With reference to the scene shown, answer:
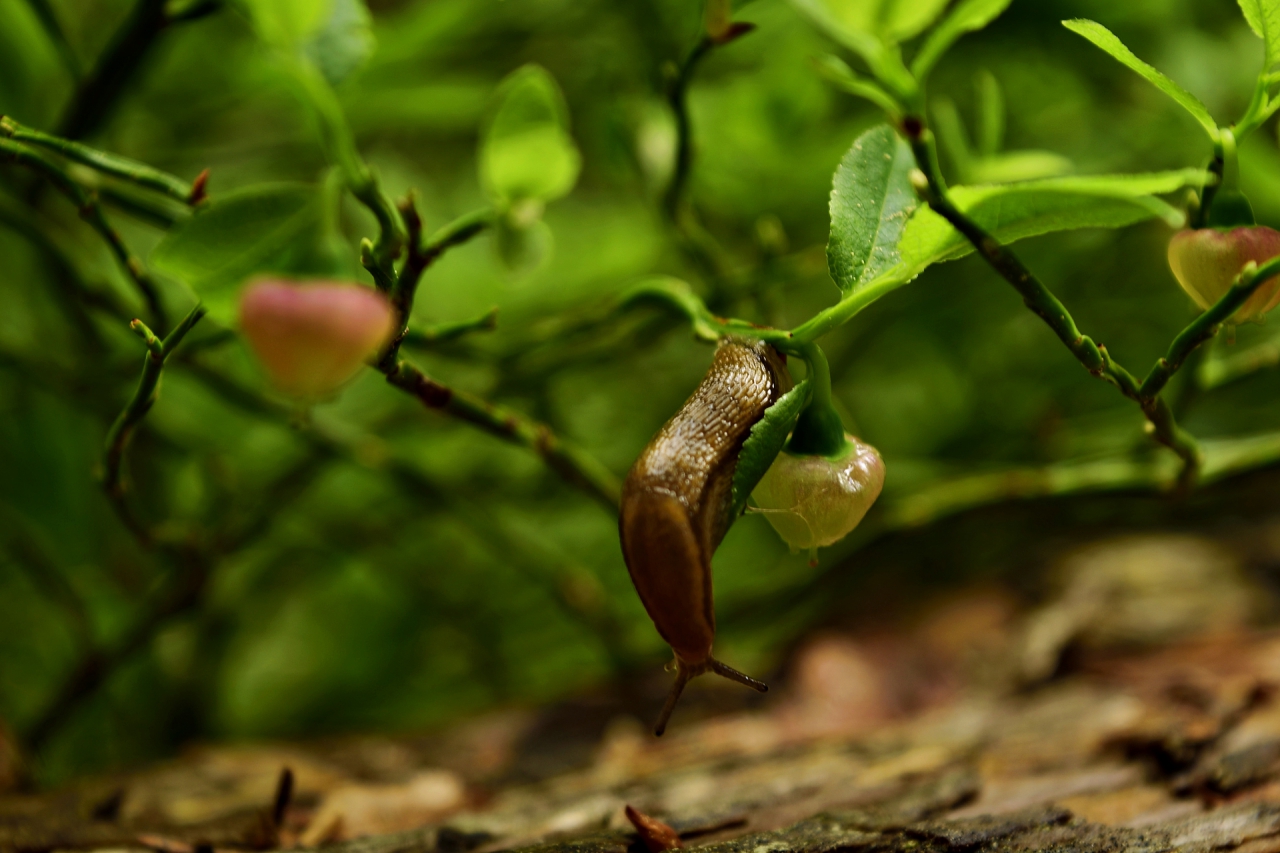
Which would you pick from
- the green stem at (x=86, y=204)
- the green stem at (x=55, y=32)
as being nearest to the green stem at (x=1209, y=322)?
the green stem at (x=86, y=204)

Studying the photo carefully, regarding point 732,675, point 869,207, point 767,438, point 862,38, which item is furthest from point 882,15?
point 732,675

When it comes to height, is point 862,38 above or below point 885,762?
above

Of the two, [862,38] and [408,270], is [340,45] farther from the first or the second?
[862,38]

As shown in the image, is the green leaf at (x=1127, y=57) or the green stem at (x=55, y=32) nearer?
the green leaf at (x=1127, y=57)

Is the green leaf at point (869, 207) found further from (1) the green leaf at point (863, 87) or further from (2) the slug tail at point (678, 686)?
(2) the slug tail at point (678, 686)

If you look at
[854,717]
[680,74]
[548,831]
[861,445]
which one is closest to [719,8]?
[680,74]

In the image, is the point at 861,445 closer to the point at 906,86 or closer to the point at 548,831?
the point at 906,86

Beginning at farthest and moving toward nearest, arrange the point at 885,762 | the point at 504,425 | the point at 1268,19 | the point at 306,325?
the point at 885,762
the point at 504,425
the point at 1268,19
the point at 306,325
